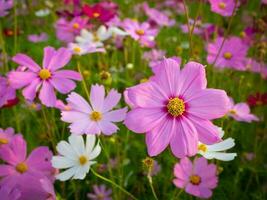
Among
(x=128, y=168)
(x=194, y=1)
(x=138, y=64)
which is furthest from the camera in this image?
(x=194, y=1)

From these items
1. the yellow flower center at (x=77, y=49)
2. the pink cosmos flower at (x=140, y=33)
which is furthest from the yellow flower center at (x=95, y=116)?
the pink cosmos flower at (x=140, y=33)

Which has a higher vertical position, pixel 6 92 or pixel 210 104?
pixel 210 104

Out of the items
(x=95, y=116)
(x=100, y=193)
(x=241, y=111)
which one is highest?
(x=95, y=116)

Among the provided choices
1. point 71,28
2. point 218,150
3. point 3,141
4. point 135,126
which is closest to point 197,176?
point 218,150

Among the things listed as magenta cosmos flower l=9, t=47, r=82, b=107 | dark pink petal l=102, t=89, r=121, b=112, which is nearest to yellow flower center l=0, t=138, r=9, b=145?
magenta cosmos flower l=9, t=47, r=82, b=107

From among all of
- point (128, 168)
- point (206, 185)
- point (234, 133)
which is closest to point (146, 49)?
point (234, 133)

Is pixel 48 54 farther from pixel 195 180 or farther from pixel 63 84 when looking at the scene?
pixel 195 180

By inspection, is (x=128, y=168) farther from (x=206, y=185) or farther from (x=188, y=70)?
(x=188, y=70)

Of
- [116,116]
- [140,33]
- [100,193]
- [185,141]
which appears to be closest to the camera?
[185,141]
